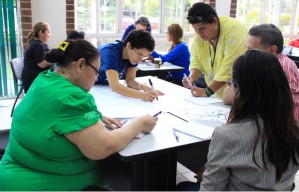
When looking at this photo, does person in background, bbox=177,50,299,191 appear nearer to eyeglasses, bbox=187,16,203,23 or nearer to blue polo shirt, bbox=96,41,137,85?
eyeglasses, bbox=187,16,203,23

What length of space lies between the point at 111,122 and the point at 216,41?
1089mm

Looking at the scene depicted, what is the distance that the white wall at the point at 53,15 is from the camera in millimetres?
4418

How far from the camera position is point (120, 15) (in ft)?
17.1

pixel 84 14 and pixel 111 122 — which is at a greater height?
pixel 84 14

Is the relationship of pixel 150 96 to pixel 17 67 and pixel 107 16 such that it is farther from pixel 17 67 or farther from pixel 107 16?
pixel 107 16

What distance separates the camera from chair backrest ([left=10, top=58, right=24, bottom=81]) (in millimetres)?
3576

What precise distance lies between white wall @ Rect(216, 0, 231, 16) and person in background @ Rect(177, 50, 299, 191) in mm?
4769

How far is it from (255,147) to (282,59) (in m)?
0.88

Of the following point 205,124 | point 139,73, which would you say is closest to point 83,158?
point 205,124

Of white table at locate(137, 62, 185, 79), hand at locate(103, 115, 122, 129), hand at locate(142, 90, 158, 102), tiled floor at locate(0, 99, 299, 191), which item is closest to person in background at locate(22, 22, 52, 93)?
tiled floor at locate(0, 99, 299, 191)

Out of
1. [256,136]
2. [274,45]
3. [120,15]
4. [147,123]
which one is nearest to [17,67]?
[120,15]

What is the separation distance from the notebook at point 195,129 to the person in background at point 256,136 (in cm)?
46

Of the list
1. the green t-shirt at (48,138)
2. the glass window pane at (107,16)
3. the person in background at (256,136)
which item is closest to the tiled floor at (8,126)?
the green t-shirt at (48,138)

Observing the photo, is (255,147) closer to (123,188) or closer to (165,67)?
(123,188)
